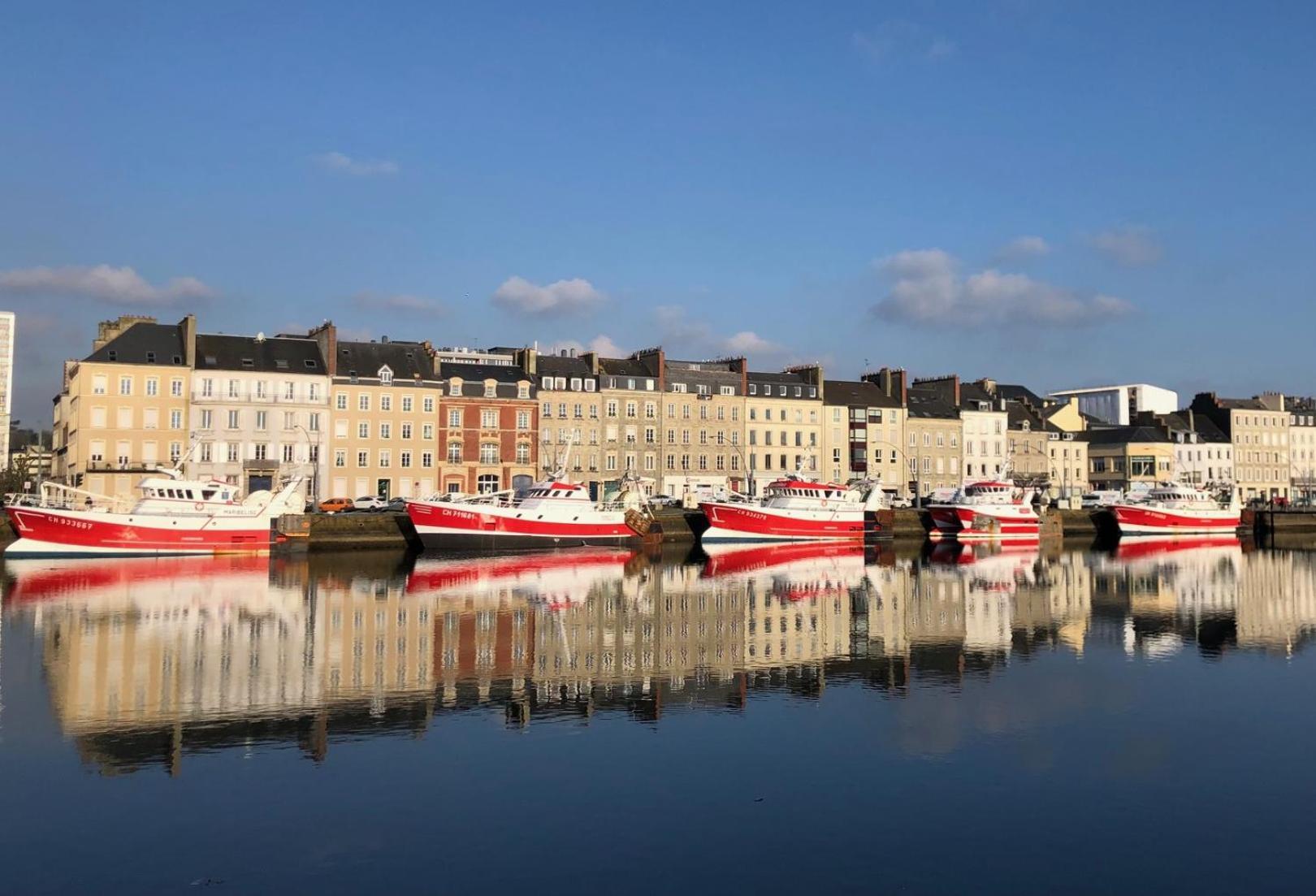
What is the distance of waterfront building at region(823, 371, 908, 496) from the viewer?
316 ft

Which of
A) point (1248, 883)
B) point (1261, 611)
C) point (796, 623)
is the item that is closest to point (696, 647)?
point (796, 623)

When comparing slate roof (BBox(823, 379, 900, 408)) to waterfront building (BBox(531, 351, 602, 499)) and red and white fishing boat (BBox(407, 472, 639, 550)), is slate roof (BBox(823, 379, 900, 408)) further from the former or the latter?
red and white fishing boat (BBox(407, 472, 639, 550))

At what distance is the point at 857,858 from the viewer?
12.6 meters

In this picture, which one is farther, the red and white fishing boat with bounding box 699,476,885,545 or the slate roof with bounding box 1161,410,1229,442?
the slate roof with bounding box 1161,410,1229,442

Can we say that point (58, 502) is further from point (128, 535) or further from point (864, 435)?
point (864, 435)

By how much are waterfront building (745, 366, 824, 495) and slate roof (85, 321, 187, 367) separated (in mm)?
42461

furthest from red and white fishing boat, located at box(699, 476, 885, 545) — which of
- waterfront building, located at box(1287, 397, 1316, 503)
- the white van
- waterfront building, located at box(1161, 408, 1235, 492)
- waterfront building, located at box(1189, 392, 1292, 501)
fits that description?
waterfront building, located at box(1287, 397, 1316, 503)

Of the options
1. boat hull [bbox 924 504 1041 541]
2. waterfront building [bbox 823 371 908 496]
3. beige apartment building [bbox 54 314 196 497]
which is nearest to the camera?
beige apartment building [bbox 54 314 196 497]

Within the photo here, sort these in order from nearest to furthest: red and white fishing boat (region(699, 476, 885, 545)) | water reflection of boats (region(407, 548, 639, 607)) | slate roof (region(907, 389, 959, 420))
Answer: water reflection of boats (region(407, 548, 639, 607)) → red and white fishing boat (region(699, 476, 885, 545)) → slate roof (region(907, 389, 959, 420))

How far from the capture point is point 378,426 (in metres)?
77.2

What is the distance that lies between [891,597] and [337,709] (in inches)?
955

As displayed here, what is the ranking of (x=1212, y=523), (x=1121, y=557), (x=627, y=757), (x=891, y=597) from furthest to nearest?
1. (x=1212, y=523)
2. (x=1121, y=557)
3. (x=891, y=597)
4. (x=627, y=757)

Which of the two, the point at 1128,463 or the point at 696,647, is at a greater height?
the point at 1128,463

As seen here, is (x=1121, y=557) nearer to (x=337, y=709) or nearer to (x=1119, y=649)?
(x=1119, y=649)
